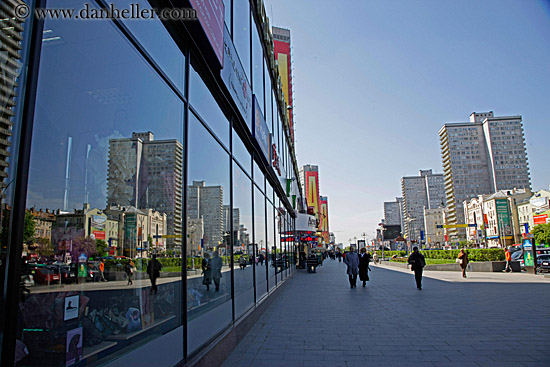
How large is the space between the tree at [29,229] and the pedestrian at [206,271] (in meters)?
3.45

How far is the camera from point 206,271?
233 inches

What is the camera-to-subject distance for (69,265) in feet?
10.3

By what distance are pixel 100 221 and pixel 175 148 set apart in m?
1.42

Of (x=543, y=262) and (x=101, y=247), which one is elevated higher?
(x=101, y=247)

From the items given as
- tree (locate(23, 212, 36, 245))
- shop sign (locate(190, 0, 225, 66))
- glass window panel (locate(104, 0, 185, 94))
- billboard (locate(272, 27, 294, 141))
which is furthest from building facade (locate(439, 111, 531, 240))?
tree (locate(23, 212, 36, 245))

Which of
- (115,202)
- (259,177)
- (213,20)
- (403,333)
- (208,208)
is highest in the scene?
(213,20)

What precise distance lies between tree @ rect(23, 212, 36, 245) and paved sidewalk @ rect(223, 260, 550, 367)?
372cm

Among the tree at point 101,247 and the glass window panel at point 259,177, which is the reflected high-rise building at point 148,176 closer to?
the tree at point 101,247

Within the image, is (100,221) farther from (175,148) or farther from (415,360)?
(415,360)

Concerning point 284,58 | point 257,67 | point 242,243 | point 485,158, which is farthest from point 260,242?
point 485,158

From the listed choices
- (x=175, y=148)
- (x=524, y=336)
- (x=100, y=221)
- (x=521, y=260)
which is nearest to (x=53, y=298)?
(x=100, y=221)

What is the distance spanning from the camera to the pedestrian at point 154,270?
14.2 ft

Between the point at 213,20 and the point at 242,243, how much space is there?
5.13m

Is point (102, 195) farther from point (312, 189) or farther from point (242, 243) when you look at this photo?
point (312, 189)
